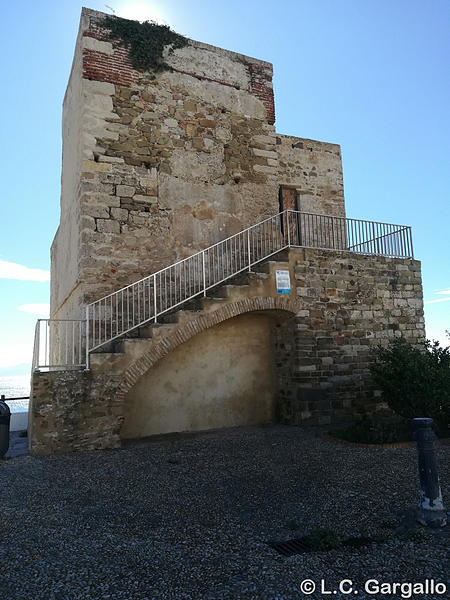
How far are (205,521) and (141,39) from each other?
10.2 m

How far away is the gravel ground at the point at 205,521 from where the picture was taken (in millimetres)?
2953

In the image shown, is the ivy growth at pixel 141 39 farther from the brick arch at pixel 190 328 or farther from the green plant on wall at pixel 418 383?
the green plant on wall at pixel 418 383

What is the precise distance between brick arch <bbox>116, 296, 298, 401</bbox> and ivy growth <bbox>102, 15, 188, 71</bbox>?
605cm

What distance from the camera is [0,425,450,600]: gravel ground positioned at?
295cm

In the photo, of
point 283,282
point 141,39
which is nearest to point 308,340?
point 283,282

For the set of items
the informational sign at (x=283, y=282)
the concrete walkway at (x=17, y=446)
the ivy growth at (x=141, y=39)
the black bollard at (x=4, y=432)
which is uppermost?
the ivy growth at (x=141, y=39)

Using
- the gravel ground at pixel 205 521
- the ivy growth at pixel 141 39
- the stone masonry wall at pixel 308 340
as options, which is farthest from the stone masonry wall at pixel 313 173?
the gravel ground at pixel 205 521

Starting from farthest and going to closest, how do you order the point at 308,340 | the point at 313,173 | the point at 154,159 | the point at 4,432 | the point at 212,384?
the point at 313,173 < the point at 154,159 < the point at 212,384 < the point at 308,340 < the point at 4,432

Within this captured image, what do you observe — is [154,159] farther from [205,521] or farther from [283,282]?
[205,521]

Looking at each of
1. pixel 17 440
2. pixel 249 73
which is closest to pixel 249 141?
pixel 249 73

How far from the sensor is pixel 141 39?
9945 mm

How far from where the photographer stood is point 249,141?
11070 mm

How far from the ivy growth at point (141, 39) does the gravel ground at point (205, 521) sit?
8501mm

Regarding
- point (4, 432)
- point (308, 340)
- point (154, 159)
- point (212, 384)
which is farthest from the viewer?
point (154, 159)
